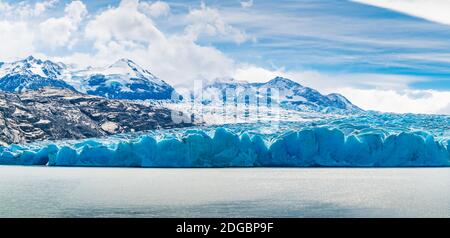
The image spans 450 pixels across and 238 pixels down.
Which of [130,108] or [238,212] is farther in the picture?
[130,108]

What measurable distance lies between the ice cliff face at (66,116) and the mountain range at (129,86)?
768mm

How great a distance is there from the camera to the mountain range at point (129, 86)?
23.1 meters

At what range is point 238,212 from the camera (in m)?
8.03

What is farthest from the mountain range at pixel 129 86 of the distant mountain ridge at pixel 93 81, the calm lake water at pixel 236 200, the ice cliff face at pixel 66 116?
the calm lake water at pixel 236 200

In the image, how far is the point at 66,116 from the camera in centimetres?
3725

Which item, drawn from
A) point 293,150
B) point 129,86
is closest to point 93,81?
point 129,86

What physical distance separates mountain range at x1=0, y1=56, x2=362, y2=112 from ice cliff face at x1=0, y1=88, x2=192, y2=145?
2.52 ft

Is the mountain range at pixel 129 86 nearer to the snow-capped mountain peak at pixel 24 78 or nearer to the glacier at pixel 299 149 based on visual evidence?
the snow-capped mountain peak at pixel 24 78

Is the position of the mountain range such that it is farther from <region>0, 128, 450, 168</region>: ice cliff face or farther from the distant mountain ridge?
<region>0, 128, 450, 168</region>: ice cliff face

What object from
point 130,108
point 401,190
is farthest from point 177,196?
point 130,108

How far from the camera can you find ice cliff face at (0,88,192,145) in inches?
1326

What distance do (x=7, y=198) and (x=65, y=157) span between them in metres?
11.6

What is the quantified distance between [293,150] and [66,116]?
2243cm
